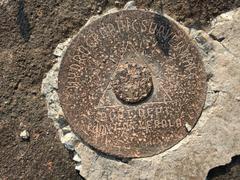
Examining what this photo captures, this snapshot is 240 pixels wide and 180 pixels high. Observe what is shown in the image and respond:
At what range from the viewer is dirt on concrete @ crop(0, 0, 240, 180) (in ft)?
8.63

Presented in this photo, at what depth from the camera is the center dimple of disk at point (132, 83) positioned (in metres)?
2.53

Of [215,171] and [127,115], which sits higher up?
[127,115]

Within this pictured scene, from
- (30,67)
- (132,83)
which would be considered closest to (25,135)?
(30,67)

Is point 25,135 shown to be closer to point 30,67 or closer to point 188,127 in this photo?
point 30,67

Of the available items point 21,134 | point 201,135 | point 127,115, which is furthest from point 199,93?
point 21,134

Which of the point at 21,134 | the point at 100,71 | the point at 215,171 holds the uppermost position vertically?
the point at 100,71

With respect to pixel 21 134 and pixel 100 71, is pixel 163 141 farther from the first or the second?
pixel 21 134

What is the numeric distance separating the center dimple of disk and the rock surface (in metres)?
0.29

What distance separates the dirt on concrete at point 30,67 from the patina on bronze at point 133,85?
11 centimetres

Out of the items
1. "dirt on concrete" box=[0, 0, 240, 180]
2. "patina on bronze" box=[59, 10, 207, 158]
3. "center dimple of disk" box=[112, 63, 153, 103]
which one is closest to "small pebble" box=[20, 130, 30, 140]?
"dirt on concrete" box=[0, 0, 240, 180]

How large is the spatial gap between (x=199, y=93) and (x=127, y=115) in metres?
0.36

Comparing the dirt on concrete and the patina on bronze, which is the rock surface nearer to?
the patina on bronze

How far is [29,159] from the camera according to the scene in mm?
2629

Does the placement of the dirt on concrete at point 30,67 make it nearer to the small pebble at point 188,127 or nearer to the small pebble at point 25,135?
Answer: the small pebble at point 25,135
